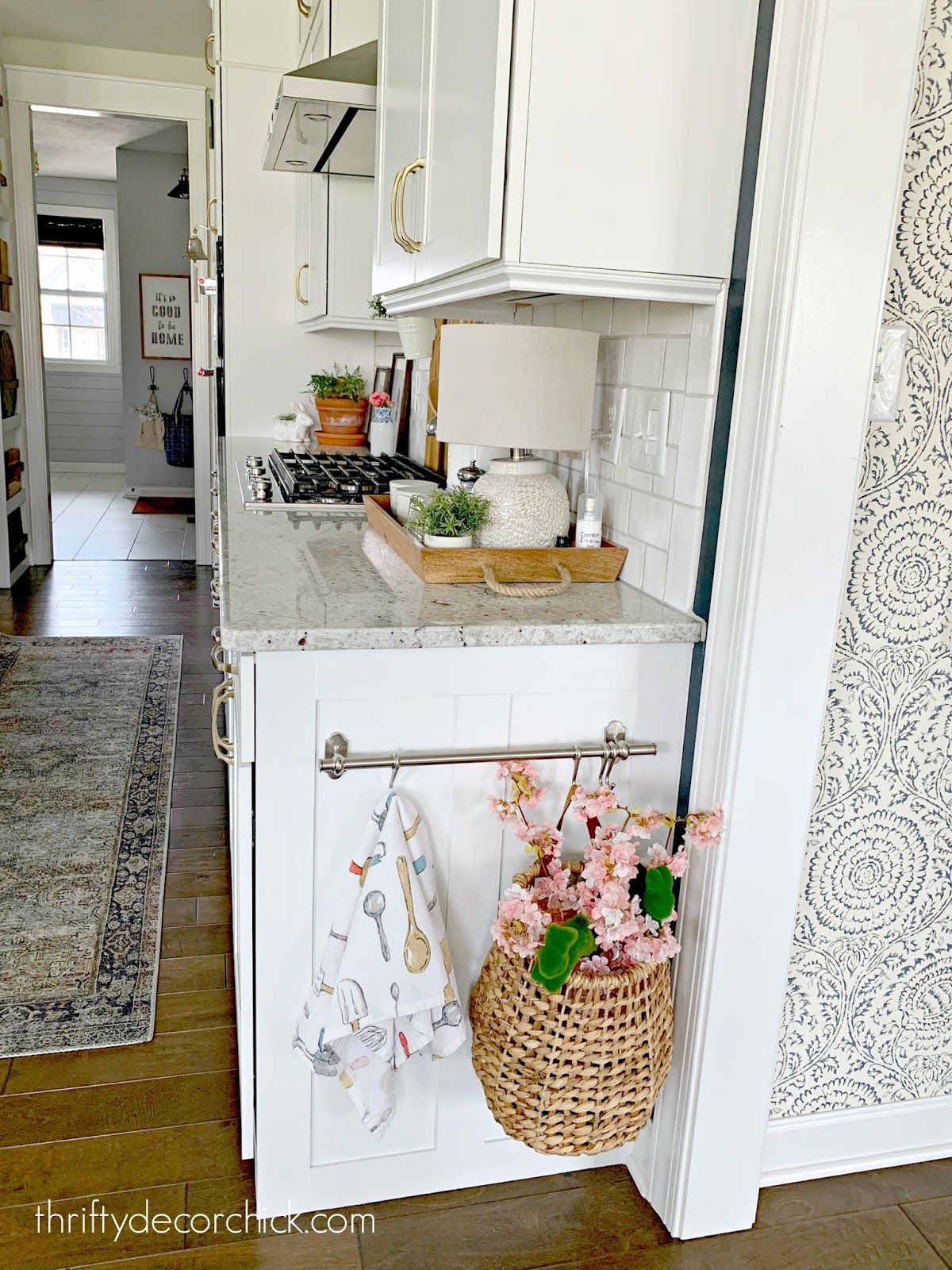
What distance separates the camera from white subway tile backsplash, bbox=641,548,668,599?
1.59 m

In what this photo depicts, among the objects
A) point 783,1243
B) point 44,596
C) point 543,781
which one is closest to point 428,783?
point 543,781

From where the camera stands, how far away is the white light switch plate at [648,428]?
5.20ft

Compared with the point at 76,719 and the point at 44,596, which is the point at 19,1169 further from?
the point at 44,596

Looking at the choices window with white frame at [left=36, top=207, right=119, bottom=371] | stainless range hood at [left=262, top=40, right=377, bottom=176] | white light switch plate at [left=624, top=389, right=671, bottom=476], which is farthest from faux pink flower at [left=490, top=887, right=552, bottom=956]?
window with white frame at [left=36, top=207, right=119, bottom=371]

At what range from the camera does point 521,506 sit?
67.7 inches

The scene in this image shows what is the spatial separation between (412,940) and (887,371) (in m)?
0.99

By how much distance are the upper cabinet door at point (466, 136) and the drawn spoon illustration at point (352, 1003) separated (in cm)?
97

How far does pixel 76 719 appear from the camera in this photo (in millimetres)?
3473

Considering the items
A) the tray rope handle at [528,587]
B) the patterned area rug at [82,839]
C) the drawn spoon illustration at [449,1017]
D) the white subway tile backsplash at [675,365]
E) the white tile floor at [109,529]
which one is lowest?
the patterned area rug at [82,839]

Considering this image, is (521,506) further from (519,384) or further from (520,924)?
(520,924)

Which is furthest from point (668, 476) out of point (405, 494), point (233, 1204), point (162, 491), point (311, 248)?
point (162, 491)

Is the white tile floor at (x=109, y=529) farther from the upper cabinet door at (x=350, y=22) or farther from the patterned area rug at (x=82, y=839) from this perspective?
the upper cabinet door at (x=350, y=22)

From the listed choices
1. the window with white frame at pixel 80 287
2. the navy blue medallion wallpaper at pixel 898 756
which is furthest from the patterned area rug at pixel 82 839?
the window with white frame at pixel 80 287

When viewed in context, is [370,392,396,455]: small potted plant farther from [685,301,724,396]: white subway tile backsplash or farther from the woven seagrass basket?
the woven seagrass basket
